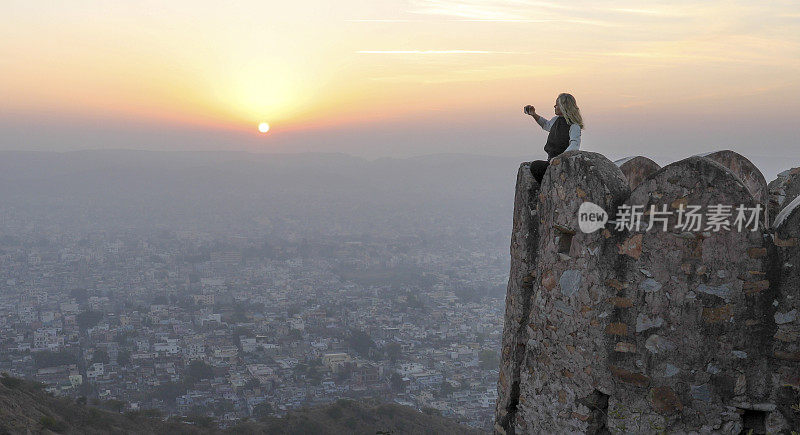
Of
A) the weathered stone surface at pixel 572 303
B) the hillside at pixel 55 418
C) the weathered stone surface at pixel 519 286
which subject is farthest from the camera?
the hillside at pixel 55 418

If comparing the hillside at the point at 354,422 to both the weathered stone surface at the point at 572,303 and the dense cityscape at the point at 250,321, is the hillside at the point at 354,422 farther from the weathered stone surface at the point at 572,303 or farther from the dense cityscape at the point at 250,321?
the weathered stone surface at the point at 572,303

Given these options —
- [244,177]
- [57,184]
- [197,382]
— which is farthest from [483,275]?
[57,184]

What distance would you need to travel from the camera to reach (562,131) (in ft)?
19.4

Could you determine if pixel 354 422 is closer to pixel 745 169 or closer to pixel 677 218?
pixel 745 169

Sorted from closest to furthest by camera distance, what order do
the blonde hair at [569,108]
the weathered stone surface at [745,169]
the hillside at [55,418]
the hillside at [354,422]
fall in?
the blonde hair at [569,108] < the weathered stone surface at [745,169] < the hillside at [55,418] < the hillside at [354,422]

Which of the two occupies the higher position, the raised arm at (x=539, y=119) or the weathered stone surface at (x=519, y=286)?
the raised arm at (x=539, y=119)

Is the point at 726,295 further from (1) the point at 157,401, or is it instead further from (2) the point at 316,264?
(2) the point at 316,264

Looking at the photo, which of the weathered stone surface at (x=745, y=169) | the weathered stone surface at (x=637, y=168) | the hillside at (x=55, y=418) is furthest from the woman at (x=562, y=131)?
Result: the hillside at (x=55, y=418)

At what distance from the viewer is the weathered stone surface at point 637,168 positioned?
20.2 feet

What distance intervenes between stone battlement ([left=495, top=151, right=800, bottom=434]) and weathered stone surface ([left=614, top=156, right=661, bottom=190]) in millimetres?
1261

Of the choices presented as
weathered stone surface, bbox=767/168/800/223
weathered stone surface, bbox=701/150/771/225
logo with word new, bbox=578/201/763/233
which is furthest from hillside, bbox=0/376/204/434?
weathered stone surface, bbox=767/168/800/223

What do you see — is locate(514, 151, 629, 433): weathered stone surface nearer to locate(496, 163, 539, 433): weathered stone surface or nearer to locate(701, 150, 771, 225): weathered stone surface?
locate(496, 163, 539, 433): weathered stone surface

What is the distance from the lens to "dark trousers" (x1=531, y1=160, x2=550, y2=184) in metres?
5.77

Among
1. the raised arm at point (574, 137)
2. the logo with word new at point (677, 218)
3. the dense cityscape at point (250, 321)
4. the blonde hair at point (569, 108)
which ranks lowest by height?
the dense cityscape at point (250, 321)
